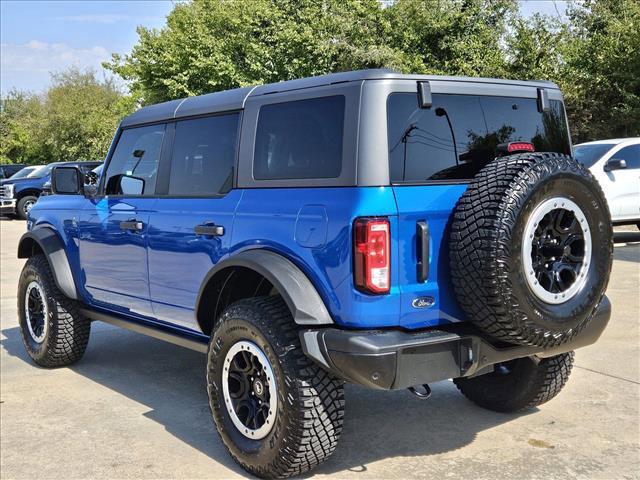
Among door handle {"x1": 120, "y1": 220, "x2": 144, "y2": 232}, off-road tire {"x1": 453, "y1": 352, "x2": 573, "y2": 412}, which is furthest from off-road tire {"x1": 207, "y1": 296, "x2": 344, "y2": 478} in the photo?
off-road tire {"x1": 453, "y1": 352, "x2": 573, "y2": 412}

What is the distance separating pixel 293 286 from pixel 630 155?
10.3 m

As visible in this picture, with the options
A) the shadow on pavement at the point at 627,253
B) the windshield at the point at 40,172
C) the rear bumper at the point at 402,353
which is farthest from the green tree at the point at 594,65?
the rear bumper at the point at 402,353

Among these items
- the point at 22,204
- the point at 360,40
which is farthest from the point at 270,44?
the point at 22,204

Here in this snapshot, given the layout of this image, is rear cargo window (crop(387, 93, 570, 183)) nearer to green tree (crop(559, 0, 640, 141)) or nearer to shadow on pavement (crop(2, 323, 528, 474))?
shadow on pavement (crop(2, 323, 528, 474))

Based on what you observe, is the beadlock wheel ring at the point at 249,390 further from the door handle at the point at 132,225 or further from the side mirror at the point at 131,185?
the side mirror at the point at 131,185

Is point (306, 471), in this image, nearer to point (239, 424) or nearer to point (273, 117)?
point (239, 424)

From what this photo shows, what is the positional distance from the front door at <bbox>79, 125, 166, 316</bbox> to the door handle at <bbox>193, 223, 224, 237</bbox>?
2.06 feet

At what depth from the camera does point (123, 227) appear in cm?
484

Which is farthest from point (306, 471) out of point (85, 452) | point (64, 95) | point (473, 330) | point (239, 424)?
point (64, 95)

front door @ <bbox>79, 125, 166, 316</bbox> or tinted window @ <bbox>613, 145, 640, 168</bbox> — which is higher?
tinted window @ <bbox>613, 145, 640, 168</bbox>

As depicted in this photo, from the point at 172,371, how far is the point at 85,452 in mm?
1587

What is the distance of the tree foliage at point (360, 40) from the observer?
2327 centimetres

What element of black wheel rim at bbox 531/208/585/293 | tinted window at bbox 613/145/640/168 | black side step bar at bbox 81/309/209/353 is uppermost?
tinted window at bbox 613/145/640/168

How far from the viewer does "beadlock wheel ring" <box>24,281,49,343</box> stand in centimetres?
582
